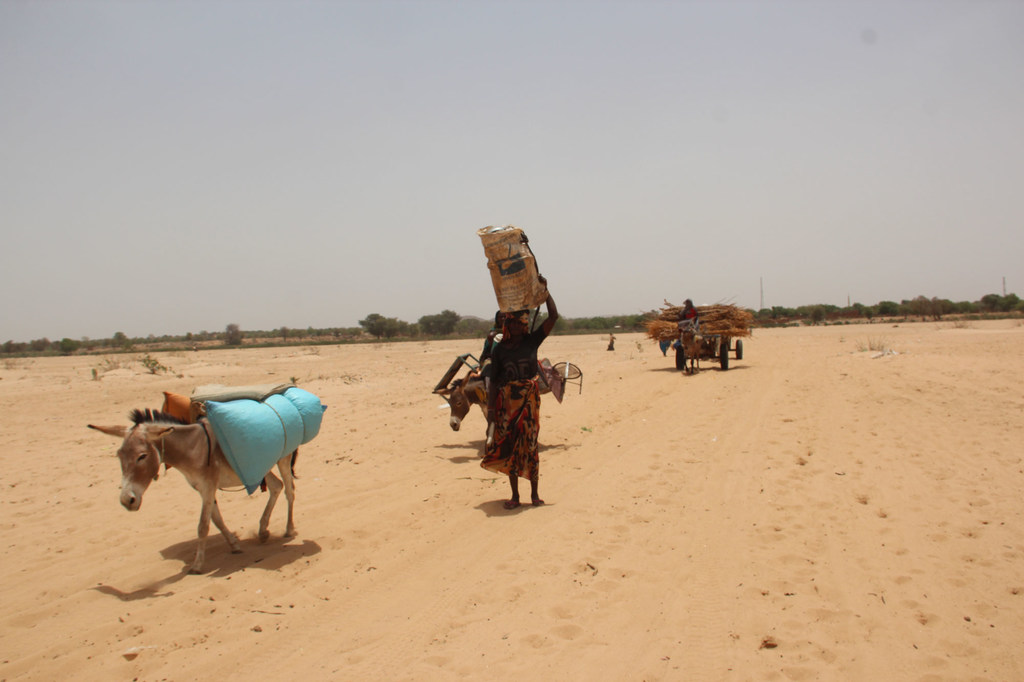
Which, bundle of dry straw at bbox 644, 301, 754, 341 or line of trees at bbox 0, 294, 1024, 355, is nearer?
bundle of dry straw at bbox 644, 301, 754, 341

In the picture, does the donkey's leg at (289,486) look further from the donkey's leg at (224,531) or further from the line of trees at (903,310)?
the line of trees at (903,310)

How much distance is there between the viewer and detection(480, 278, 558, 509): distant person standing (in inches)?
238

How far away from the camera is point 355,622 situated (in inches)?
158

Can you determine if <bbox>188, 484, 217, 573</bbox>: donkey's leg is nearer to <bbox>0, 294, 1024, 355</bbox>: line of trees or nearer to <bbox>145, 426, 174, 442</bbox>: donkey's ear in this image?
<bbox>145, 426, 174, 442</bbox>: donkey's ear

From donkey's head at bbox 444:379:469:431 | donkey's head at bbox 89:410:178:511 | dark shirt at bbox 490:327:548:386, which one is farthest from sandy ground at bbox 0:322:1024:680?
dark shirt at bbox 490:327:548:386

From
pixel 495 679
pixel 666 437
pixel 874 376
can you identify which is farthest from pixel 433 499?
pixel 874 376

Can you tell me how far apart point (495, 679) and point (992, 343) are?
2435 centimetres

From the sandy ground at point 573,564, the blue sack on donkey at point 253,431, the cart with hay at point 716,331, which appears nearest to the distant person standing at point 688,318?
the cart with hay at point 716,331

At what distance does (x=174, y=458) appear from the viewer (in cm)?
457

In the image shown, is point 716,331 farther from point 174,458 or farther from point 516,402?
point 174,458

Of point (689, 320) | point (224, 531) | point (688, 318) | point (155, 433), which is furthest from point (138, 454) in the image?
point (688, 318)

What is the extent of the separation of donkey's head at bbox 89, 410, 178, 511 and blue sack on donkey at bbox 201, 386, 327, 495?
0.39m

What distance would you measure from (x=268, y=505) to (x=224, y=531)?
1.60 feet

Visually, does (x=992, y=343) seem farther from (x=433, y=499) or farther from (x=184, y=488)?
(x=184, y=488)
